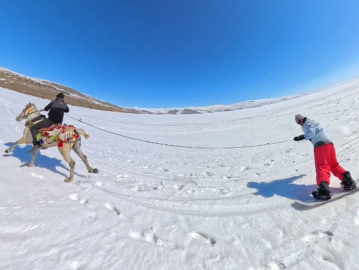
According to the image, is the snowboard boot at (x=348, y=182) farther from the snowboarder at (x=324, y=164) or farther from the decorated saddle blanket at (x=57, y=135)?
the decorated saddle blanket at (x=57, y=135)

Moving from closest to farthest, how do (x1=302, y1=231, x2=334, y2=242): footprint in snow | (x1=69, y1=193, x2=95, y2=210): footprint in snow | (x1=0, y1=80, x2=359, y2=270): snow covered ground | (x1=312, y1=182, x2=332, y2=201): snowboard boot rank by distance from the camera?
(x1=0, y1=80, x2=359, y2=270): snow covered ground, (x1=302, y1=231, x2=334, y2=242): footprint in snow, (x1=312, y1=182, x2=332, y2=201): snowboard boot, (x1=69, y1=193, x2=95, y2=210): footprint in snow

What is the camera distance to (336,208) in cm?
411

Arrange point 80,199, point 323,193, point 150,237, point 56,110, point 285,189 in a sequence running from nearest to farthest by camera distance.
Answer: point 150,237 → point 323,193 → point 80,199 → point 285,189 → point 56,110

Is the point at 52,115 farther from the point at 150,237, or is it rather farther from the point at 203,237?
the point at 203,237

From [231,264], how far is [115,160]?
717 cm

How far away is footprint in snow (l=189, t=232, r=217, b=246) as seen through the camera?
3.48 meters

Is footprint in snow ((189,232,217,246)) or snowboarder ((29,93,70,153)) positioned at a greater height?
snowboarder ((29,93,70,153))

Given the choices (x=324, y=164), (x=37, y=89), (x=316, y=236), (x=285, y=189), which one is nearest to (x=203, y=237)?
(x=316, y=236)

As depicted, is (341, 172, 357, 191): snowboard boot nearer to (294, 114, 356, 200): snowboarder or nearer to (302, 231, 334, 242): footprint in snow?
(294, 114, 356, 200): snowboarder

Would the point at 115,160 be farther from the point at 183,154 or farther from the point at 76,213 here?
the point at 76,213

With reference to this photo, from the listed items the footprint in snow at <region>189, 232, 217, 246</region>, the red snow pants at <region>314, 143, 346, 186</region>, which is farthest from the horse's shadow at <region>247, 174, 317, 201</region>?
the footprint in snow at <region>189, 232, 217, 246</region>

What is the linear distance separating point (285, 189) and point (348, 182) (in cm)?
135

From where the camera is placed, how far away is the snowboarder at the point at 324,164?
14.1ft

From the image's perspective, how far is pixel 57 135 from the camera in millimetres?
5801
